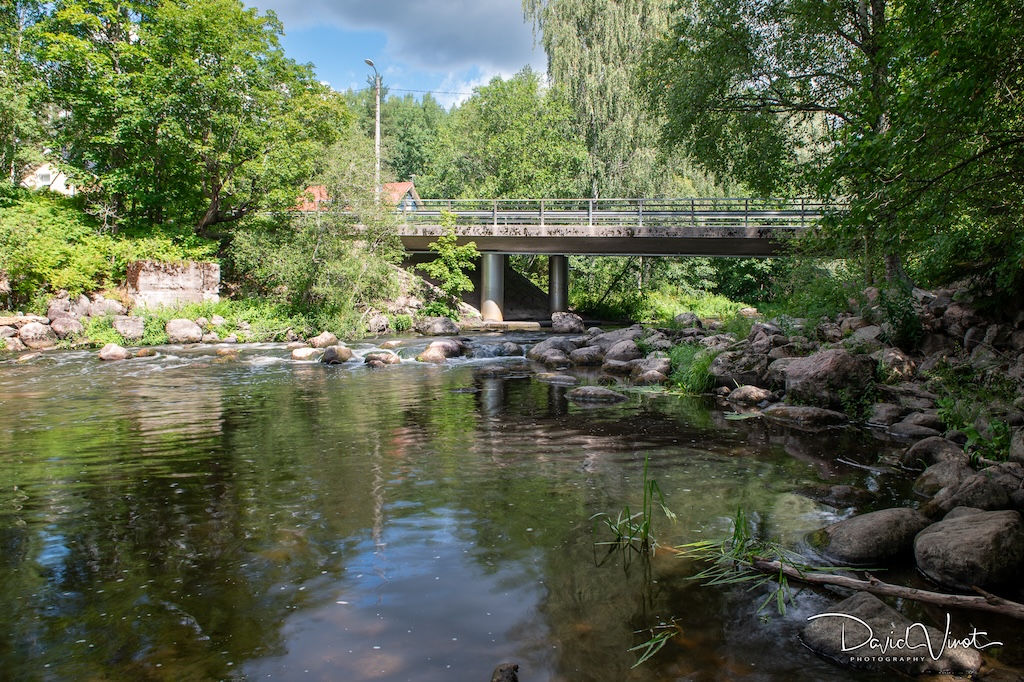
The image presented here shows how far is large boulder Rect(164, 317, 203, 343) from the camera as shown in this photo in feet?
Answer: 77.5

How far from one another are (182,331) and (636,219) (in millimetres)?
16983

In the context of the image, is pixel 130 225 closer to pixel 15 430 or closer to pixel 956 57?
pixel 15 430

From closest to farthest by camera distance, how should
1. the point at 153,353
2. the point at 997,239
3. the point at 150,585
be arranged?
the point at 150,585 < the point at 997,239 < the point at 153,353

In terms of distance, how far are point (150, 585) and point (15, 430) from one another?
24.3 ft

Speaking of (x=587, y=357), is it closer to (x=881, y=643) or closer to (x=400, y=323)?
(x=400, y=323)

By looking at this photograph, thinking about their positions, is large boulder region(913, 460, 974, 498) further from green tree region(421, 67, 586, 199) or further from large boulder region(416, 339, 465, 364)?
green tree region(421, 67, 586, 199)

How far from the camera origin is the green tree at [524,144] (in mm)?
37625

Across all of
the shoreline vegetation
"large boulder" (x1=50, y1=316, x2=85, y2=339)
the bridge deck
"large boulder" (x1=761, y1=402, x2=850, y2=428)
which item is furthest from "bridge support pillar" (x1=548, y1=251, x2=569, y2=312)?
"large boulder" (x1=761, y1=402, x2=850, y2=428)

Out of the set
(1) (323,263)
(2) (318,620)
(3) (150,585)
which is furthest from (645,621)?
(1) (323,263)

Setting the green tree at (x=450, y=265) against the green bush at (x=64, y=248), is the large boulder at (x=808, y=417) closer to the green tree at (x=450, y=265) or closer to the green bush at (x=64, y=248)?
the green tree at (x=450, y=265)

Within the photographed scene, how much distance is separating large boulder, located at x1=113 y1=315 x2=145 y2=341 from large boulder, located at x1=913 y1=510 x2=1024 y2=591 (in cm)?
2275

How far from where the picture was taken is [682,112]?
753 inches

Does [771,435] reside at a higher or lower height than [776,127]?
lower

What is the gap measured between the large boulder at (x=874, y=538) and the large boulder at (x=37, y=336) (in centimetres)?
2227
